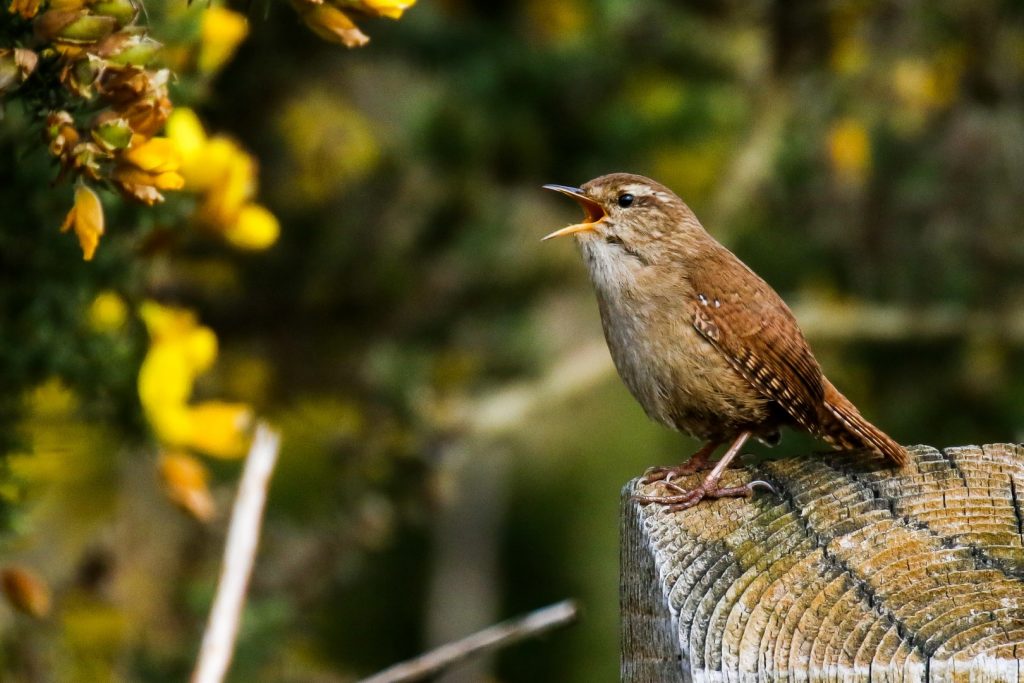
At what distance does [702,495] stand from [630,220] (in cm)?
164

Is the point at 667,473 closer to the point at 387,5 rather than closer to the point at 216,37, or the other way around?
the point at 387,5

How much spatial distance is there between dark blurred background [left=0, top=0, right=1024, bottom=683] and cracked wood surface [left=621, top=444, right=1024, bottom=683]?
A: 10.9ft

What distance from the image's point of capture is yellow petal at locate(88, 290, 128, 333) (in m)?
3.71

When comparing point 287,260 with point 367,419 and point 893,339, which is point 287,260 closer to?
point 367,419

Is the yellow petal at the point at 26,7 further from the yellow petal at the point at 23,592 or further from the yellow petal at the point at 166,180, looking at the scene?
the yellow petal at the point at 23,592

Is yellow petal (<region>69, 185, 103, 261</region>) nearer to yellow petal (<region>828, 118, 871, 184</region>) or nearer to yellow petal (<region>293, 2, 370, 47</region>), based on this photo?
yellow petal (<region>293, 2, 370, 47</region>)

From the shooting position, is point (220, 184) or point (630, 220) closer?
point (220, 184)

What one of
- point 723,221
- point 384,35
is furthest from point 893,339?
point 384,35

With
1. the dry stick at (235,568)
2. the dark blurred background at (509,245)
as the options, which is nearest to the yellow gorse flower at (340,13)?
the dry stick at (235,568)

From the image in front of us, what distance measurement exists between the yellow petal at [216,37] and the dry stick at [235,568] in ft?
3.76

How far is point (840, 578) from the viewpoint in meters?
1.95

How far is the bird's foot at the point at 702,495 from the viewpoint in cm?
219

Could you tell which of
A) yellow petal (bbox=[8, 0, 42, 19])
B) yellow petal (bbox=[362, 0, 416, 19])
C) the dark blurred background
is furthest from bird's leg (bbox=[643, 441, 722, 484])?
the dark blurred background

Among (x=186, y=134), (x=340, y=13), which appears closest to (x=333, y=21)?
(x=340, y=13)
